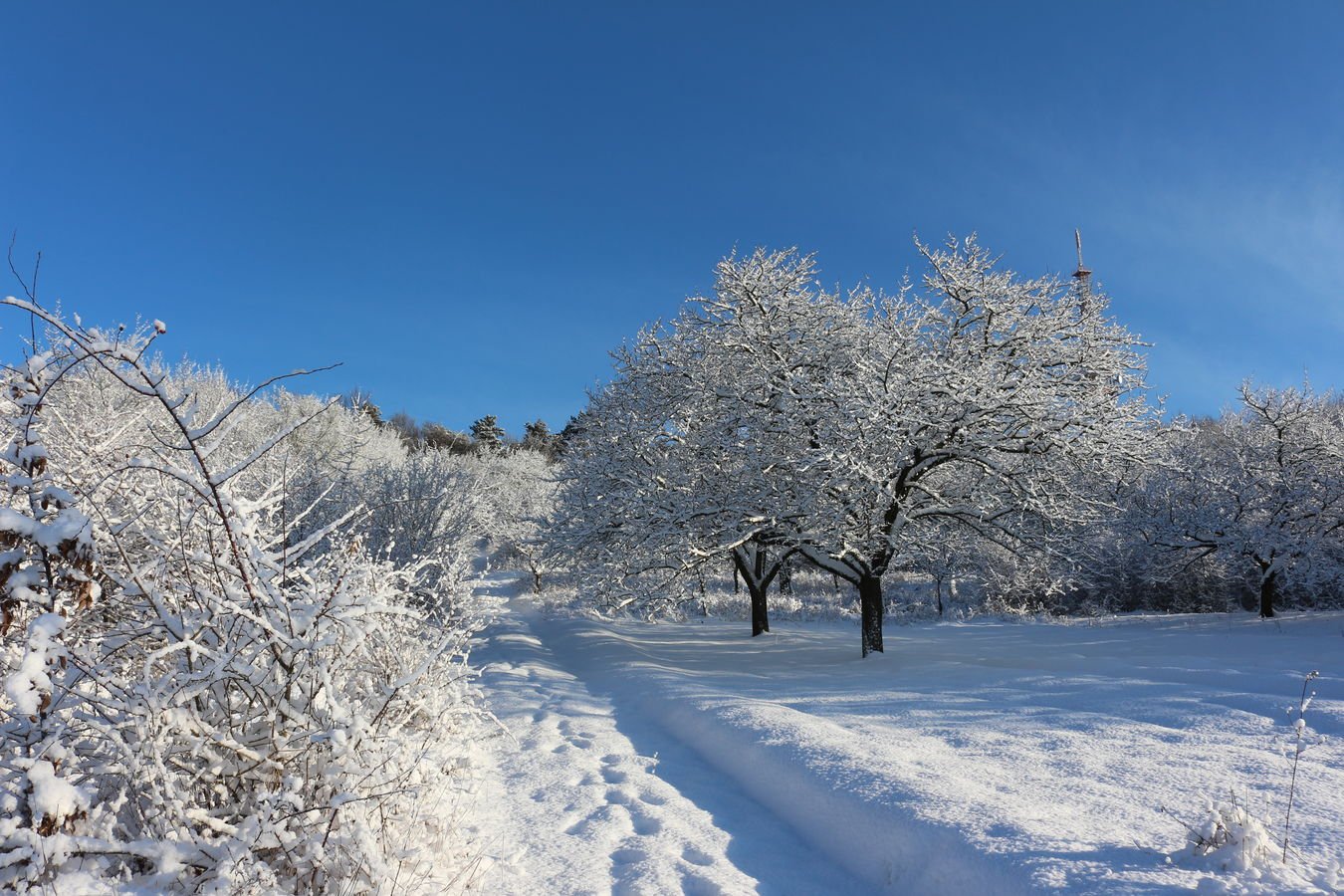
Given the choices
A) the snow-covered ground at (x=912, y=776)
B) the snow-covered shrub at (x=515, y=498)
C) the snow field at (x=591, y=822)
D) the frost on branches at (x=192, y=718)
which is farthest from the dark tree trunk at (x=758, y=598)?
the snow-covered shrub at (x=515, y=498)

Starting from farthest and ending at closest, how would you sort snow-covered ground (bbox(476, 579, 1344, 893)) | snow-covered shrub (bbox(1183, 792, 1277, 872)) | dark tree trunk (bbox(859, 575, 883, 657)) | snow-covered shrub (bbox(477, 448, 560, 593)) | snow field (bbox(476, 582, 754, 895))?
snow-covered shrub (bbox(477, 448, 560, 593)) → dark tree trunk (bbox(859, 575, 883, 657)) → snow field (bbox(476, 582, 754, 895)) → snow-covered ground (bbox(476, 579, 1344, 893)) → snow-covered shrub (bbox(1183, 792, 1277, 872))

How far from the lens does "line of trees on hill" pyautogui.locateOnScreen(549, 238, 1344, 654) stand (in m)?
10.2

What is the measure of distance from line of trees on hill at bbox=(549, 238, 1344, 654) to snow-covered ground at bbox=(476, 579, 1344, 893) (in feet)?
7.85

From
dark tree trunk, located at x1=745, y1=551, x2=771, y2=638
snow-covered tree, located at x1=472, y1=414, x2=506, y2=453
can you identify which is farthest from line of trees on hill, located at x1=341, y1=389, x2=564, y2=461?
dark tree trunk, located at x1=745, y1=551, x2=771, y2=638

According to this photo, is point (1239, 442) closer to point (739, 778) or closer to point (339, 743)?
point (739, 778)

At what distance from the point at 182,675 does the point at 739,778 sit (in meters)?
4.15

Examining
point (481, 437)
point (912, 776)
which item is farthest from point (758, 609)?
point (481, 437)

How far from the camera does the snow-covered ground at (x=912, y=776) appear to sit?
366 cm

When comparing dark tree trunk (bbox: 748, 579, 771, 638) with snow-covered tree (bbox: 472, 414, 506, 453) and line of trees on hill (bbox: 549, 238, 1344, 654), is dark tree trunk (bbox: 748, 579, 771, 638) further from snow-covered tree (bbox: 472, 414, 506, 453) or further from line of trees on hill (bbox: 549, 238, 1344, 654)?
snow-covered tree (bbox: 472, 414, 506, 453)

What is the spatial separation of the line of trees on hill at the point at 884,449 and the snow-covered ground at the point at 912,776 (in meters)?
2.39

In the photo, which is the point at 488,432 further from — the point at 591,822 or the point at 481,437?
the point at 591,822

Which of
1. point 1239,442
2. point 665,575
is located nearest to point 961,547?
point 665,575

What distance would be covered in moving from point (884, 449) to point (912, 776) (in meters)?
6.31

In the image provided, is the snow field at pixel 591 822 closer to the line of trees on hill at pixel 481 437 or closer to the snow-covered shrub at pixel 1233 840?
the snow-covered shrub at pixel 1233 840
